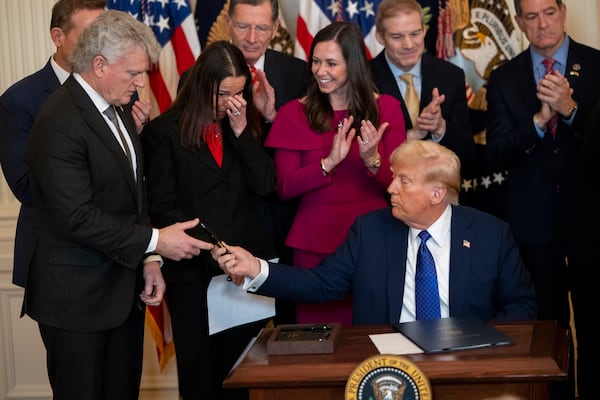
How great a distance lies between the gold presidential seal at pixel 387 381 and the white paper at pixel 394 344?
24cm

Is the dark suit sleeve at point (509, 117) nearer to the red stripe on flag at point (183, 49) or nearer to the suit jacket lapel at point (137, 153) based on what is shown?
the red stripe on flag at point (183, 49)

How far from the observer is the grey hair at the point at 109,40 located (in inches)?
114

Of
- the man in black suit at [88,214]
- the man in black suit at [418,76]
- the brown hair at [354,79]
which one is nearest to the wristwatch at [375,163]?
the brown hair at [354,79]

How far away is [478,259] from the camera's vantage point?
2.91m

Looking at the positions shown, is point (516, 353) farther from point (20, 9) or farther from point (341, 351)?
point (20, 9)

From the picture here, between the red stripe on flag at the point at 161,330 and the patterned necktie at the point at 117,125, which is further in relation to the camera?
Result: the red stripe on flag at the point at 161,330

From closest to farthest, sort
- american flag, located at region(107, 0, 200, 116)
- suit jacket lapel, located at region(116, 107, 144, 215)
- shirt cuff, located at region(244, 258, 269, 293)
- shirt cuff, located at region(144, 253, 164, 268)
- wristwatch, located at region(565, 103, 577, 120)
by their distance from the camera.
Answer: shirt cuff, located at region(244, 258, 269, 293), suit jacket lapel, located at region(116, 107, 144, 215), shirt cuff, located at region(144, 253, 164, 268), wristwatch, located at region(565, 103, 577, 120), american flag, located at region(107, 0, 200, 116)

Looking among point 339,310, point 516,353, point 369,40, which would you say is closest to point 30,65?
point 369,40

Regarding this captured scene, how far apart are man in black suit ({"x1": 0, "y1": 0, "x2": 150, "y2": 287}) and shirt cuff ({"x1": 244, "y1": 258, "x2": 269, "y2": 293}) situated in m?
0.91

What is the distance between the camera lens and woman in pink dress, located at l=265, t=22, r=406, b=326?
358cm

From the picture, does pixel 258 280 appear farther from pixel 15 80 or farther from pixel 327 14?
pixel 15 80

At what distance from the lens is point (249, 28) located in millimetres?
3873

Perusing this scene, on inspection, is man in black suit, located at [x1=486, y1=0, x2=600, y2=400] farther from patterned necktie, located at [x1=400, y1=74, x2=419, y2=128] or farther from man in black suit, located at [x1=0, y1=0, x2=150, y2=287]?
man in black suit, located at [x1=0, y1=0, x2=150, y2=287]

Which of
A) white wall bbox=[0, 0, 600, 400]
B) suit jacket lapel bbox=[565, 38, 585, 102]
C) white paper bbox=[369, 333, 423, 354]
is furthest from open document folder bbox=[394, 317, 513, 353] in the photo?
white wall bbox=[0, 0, 600, 400]
